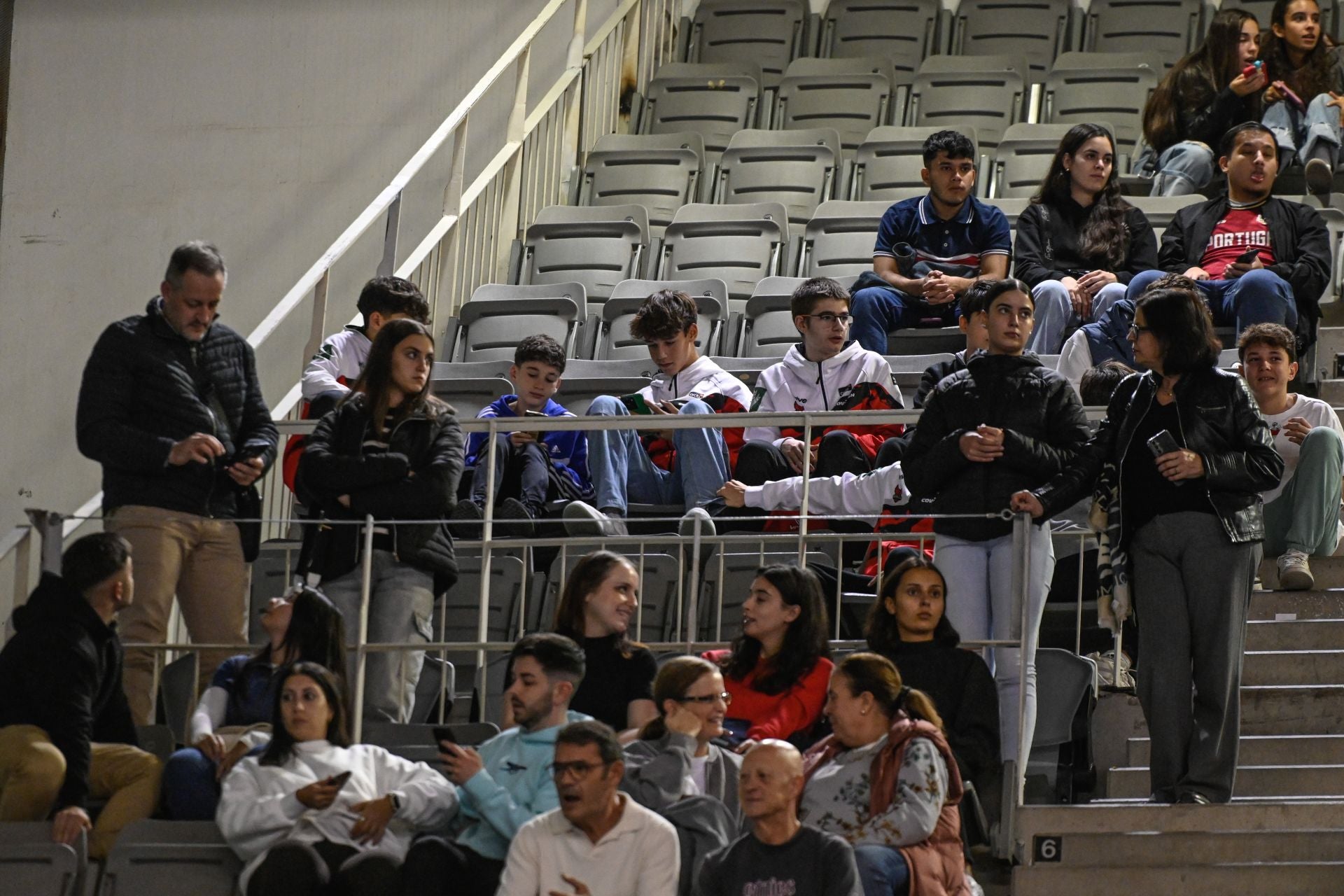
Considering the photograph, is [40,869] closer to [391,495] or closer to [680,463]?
[391,495]

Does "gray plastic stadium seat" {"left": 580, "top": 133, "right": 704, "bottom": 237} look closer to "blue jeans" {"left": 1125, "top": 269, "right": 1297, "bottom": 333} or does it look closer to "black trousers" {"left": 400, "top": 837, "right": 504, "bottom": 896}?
"blue jeans" {"left": 1125, "top": 269, "right": 1297, "bottom": 333}

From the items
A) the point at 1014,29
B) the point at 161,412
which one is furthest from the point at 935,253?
the point at 1014,29

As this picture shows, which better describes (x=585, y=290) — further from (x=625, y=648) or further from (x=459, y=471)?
(x=625, y=648)

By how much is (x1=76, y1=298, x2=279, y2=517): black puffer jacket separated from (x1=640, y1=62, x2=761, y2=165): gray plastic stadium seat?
478 centimetres

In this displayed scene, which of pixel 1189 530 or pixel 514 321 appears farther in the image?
pixel 514 321

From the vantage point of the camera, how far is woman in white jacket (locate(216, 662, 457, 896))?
4625 mm

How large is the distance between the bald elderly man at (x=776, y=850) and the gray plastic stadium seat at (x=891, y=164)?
5.17 meters

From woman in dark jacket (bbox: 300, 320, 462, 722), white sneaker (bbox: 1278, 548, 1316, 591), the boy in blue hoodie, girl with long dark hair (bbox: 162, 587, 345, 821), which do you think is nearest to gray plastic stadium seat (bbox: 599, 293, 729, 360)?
the boy in blue hoodie

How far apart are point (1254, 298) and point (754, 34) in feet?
15.6

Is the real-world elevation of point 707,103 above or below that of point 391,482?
above

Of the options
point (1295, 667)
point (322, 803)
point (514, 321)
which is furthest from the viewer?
point (514, 321)

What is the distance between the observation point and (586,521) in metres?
6.16

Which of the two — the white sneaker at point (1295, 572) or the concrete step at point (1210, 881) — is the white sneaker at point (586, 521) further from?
the white sneaker at point (1295, 572)

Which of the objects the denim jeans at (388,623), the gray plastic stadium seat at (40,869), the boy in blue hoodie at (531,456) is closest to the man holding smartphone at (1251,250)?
the boy in blue hoodie at (531,456)
